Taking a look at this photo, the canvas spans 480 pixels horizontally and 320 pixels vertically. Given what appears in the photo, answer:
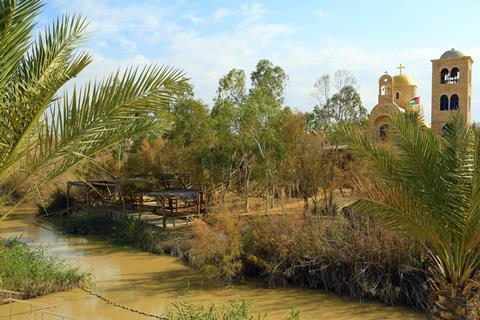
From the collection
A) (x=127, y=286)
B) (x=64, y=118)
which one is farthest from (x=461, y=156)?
(x=127, y=286)

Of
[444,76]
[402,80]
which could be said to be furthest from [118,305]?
[402,80]

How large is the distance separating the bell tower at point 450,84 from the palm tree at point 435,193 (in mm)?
26062

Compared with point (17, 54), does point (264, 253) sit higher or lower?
lower

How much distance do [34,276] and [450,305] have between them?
31.1ft

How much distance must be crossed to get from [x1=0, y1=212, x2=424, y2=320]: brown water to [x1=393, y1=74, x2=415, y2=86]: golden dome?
28.0 m

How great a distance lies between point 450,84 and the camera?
31.0m

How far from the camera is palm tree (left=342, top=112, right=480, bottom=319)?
223 inches

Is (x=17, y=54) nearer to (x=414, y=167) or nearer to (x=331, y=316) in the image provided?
(x=414, y=167)

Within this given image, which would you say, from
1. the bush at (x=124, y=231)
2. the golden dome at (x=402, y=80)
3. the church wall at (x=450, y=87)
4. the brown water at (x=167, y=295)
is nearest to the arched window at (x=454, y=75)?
the church wall at (x=450, y=87)

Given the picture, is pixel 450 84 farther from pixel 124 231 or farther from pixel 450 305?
pixel 450 305

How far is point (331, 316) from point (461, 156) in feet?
18.9

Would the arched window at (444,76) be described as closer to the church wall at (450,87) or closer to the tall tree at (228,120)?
the church wall at (450,87)

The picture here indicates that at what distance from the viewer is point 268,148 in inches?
812

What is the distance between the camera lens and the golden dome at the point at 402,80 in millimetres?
37188
